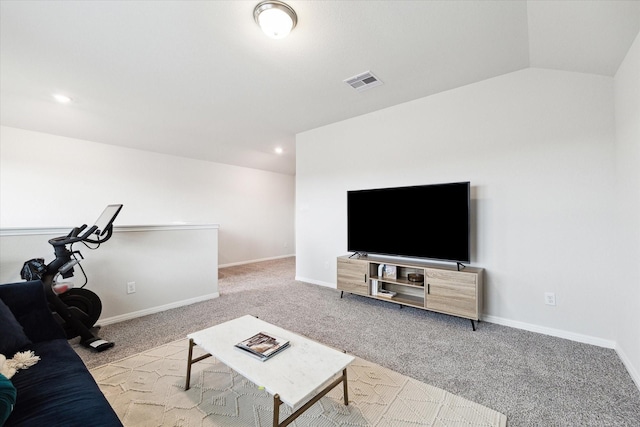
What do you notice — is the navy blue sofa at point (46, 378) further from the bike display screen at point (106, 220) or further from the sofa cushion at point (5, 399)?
the bike display screen at point (106, 220)

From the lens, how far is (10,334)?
A: 4.83ft

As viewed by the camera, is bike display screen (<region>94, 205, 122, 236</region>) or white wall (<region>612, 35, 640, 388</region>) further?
bike display screen (<region>94, 205, 122, 236</region>)

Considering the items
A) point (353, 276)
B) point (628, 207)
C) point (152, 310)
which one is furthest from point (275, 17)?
point (152, 310)

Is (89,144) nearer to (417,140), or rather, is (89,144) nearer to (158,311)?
(158,311)

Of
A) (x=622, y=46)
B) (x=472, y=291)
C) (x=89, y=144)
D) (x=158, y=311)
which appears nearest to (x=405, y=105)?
(x=622, y=46)

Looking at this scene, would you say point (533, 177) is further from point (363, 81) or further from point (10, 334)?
point (10, 334)

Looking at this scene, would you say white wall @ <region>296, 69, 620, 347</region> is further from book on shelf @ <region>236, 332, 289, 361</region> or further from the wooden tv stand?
book on shelf @ <region>236, 332, 289, 361</region>

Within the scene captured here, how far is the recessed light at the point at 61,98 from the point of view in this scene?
3100mm

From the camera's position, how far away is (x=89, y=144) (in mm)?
4438

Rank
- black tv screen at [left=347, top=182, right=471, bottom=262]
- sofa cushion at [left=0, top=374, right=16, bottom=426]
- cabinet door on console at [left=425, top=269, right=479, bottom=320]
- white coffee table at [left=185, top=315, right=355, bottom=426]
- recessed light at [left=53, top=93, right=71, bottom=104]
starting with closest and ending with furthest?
1. sofa cushion at [left=0, top=374, right=16, bottom=426]
2. white coffee table at [left=185, top=315, right=355, bottom=426]
3. cabinet door on console at [left=425, top=269, right=479, bottom=320]
4. black tv screen at [left=347, top=182, right=471, bottom=262]
5. recessed light at [left=53, top=93, right=71, bottom=104]

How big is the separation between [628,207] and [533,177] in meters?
0.73

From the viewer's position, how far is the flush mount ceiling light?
185 centimetres

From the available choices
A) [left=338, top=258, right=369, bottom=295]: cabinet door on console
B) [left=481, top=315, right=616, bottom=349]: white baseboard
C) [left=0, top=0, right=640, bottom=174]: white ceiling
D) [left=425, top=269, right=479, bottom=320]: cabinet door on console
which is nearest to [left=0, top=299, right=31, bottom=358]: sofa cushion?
[left=0, top=0, right=640, bottom=174]: white ceiling

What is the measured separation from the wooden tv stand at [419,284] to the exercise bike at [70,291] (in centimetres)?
259
